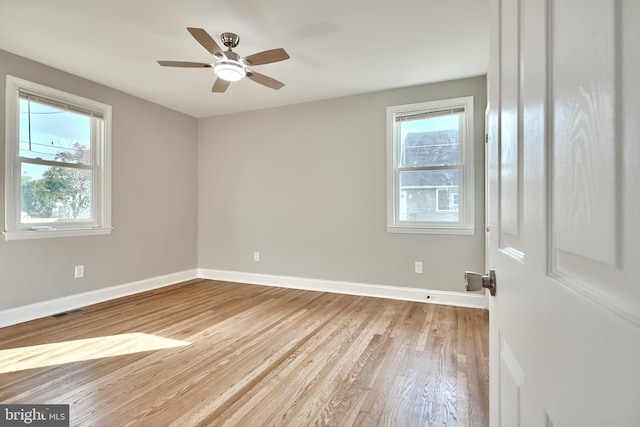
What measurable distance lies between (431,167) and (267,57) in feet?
7.14

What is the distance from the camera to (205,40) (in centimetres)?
210

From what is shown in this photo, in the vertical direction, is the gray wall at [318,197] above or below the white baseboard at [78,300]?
above

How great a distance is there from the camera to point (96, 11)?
2244 millimetres

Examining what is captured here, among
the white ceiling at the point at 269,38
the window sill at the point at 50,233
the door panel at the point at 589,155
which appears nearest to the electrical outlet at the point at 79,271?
the window sill at the point at 50,233

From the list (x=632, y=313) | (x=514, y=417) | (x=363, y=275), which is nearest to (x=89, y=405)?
(x=514, y=417)

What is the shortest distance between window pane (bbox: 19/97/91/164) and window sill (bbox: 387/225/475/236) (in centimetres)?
365

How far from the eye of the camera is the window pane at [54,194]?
9.66 feet

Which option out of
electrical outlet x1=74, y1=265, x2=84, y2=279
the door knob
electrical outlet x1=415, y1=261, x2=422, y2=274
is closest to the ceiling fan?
the door knob

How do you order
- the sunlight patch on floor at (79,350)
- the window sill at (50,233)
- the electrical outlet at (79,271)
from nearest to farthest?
the sunlight patch on floor at (79,350)
the window sill at (50,233)
the electrical outlet at (79,271)

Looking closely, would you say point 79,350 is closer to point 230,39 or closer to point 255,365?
point 255,365

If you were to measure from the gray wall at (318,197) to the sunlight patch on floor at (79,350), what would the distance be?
2016 mm

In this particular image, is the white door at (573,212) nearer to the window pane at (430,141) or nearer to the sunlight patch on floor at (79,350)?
the sunlight patch on floor at (79,350)

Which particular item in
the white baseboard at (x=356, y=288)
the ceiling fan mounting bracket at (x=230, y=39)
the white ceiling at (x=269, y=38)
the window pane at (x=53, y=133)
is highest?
the white ceiling at (x=269, y=38)

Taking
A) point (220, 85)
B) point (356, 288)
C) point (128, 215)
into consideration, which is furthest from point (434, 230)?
point (128, 215)
